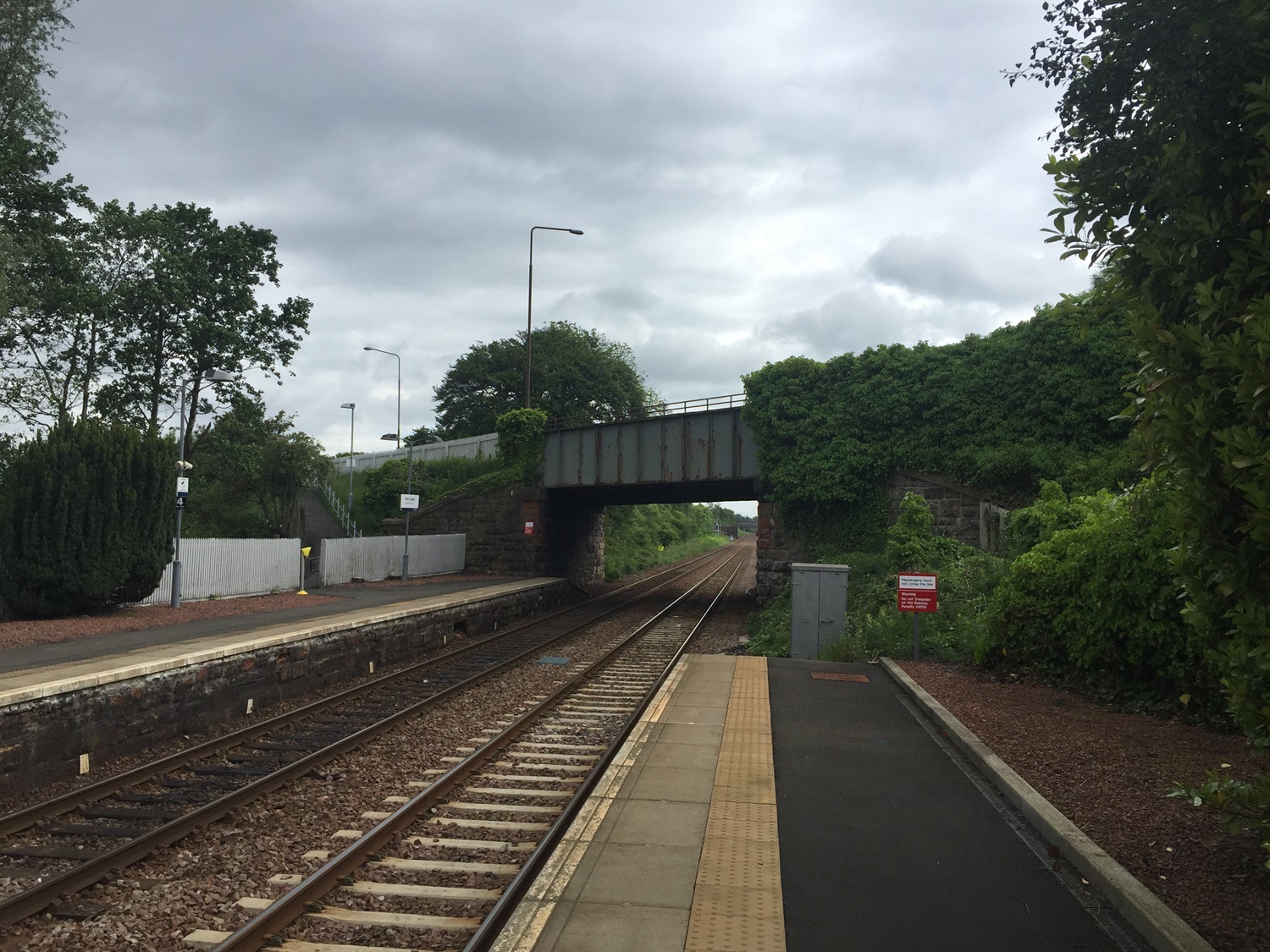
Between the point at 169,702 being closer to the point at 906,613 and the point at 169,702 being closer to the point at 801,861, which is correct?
the point at 801,861

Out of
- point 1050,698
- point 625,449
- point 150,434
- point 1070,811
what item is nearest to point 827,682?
point 1050,698

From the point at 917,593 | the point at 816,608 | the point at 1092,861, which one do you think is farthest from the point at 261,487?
the point at 1092,861

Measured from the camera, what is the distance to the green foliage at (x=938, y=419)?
74.5 ft

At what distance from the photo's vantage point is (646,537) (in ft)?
197

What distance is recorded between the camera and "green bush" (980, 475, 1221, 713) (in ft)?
31.6

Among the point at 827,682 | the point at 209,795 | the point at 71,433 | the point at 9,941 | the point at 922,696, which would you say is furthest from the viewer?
the point at 71,433

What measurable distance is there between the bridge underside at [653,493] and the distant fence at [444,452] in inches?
199

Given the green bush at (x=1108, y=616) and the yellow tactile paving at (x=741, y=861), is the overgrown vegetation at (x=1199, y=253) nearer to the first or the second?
the yellow tactile paving at (x=741, y=861)

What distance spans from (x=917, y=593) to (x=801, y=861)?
8923 mm

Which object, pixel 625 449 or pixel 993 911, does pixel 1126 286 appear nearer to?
pixel 993 911

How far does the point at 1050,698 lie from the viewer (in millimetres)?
10852

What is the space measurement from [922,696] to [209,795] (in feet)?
25.9

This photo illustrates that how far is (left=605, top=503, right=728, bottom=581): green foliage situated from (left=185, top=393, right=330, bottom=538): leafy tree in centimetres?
1541

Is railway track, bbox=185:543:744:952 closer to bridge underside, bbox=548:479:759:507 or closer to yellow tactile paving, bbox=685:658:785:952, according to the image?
yellow tactile paving, bbox=685:658:785:952
